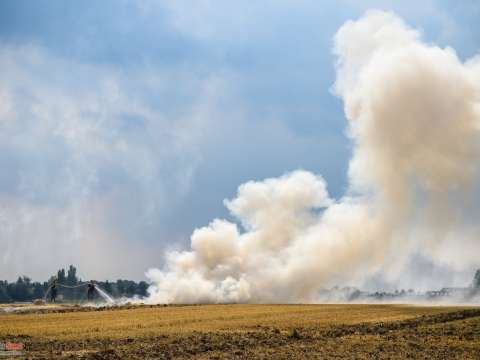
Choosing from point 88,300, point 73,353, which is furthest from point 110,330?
point 88,300

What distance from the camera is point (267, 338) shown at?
129 feet

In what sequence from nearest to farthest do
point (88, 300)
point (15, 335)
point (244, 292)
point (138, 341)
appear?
point (138, 341) → point (15, 335) → point (244, 292) → point (88, 300)

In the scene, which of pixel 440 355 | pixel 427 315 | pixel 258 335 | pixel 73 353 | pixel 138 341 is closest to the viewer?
pixel 440 355

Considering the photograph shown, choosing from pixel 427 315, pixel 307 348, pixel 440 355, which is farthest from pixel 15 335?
pixel 427 315

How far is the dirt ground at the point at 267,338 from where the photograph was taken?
3170cm

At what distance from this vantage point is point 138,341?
38.6 meters

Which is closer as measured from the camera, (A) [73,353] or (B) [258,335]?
(A) [73,353]

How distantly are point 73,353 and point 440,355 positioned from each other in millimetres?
22054

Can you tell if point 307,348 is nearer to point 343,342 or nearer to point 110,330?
point 343,342

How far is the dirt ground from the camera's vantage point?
3170cm

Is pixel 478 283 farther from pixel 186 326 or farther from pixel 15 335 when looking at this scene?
pixel 15 335

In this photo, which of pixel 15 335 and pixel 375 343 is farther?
pixel 15 335

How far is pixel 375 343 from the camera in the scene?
35.3 m

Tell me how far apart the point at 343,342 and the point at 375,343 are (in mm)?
2130
